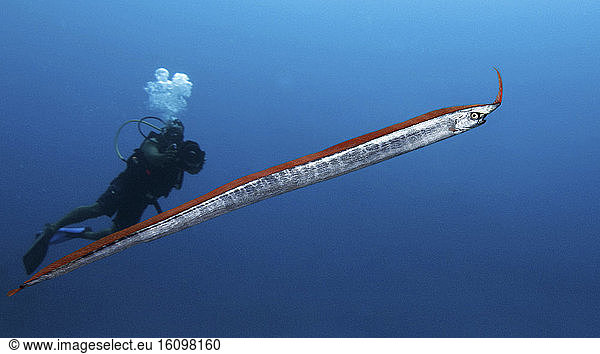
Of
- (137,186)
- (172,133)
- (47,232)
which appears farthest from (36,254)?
(172,133)

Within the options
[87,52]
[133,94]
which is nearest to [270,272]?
[133,94]

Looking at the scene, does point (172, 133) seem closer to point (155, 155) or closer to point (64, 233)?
point (155, 155)

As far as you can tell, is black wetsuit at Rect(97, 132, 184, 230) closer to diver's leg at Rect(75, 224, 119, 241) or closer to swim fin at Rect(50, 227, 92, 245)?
diver's leg at Rect(75, 224, 119, 241)

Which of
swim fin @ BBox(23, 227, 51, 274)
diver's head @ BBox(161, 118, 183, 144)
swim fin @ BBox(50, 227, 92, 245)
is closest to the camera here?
diver's head @ BBox(161, 118, 183, 144)

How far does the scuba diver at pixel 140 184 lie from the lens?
3807 millimetres

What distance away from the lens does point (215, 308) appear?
1138 cm

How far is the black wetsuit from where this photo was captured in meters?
3.89

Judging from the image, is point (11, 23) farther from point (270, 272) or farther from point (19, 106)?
point (270, 272)

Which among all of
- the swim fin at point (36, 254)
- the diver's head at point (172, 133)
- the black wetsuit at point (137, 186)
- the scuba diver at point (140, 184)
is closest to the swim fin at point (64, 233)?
the scuba diver at point (140, 184)

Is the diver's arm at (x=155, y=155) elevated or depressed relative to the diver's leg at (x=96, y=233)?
elevated

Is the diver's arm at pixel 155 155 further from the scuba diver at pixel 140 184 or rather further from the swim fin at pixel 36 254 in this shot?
the swim fin at pixel 36 254

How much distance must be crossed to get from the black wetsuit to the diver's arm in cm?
6

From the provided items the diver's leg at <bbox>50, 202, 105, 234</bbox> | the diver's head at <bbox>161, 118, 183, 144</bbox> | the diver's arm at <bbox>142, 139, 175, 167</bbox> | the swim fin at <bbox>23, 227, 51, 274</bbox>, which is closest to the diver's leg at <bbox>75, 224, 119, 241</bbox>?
the diver's leg at <bbox>50, 202, 105, 234</bbox>

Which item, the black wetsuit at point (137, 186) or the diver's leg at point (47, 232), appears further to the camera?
the diver's leg at point (47, 232)
